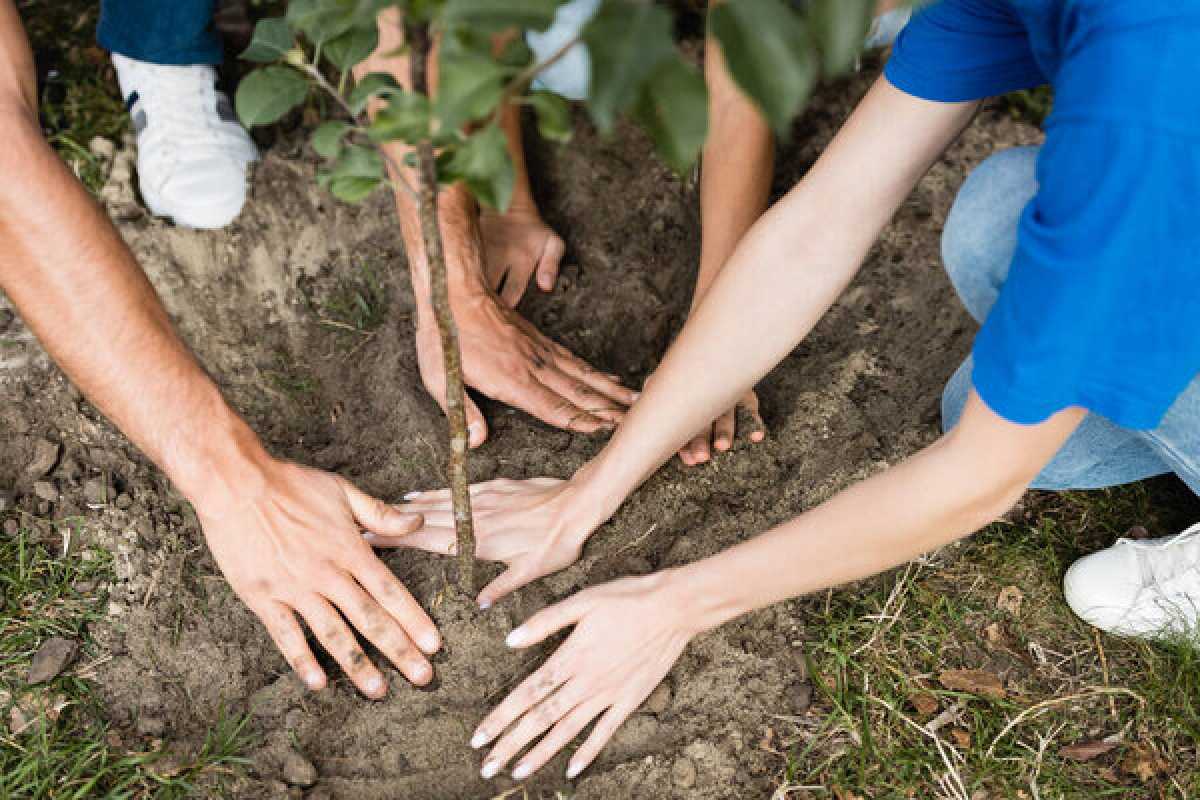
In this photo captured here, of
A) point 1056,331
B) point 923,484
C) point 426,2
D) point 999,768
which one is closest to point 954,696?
point 999,768

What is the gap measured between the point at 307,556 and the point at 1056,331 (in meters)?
1.07

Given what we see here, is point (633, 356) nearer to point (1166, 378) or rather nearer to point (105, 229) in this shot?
point (105, 229)

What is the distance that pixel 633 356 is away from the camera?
6.95ft

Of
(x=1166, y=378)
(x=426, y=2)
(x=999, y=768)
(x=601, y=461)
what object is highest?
(x=426, y=2)

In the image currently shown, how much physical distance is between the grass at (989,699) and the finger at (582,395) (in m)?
0.50

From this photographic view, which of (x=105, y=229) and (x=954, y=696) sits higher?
(x=105, y=229)

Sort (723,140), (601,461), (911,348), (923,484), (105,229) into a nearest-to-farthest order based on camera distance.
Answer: (923,484)
(105,229)
(601,461)
(723,140)
(911,348)

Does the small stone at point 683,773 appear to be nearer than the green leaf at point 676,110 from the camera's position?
No

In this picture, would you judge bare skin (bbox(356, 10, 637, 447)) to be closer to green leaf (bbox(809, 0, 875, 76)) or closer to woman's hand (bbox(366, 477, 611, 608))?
woman's hand (bbox(366, 477, 611, 608))

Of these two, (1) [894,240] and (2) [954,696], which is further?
(1) [894,240]

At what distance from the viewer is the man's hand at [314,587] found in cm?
153

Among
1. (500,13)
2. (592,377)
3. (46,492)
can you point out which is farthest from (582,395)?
(500,13)

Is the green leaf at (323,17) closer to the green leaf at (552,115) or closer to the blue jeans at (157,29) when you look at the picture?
the green leaf at (552,115)

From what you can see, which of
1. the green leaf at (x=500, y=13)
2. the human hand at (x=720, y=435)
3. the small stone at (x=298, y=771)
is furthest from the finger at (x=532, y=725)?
the green leaf at (x=500, y=13)
